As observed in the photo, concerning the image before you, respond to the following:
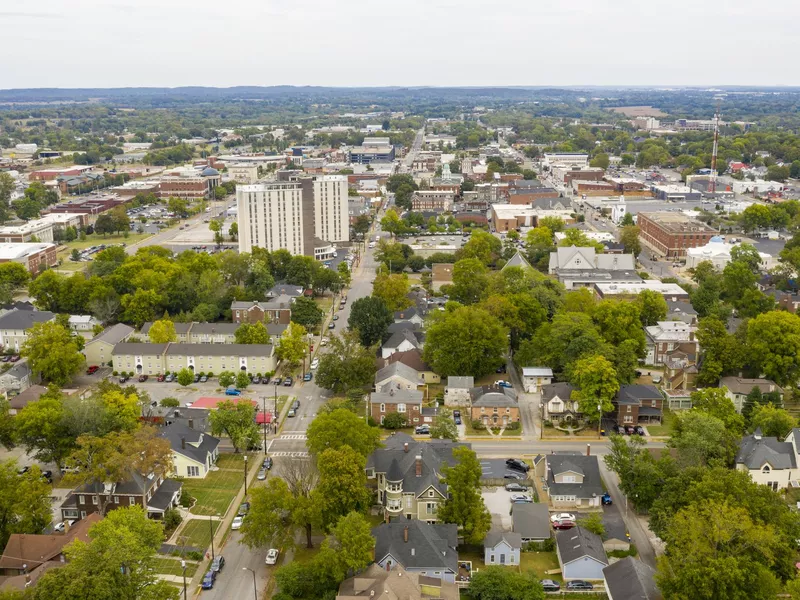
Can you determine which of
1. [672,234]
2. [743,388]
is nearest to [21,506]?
[743,388]

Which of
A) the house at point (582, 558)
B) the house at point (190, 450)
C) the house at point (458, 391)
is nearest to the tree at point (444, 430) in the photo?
the house at point (458, 391)

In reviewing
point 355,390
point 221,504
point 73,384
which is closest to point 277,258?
point 73,384

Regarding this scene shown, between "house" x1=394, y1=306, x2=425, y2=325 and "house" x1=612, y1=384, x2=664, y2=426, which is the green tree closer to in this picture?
"house" x1=394, y1=306, x2=425, y2=325

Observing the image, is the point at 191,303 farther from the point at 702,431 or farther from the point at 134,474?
the point at 702,431

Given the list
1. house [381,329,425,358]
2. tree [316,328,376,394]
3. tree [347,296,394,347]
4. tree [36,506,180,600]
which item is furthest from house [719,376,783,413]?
tree [36,506,180,600]

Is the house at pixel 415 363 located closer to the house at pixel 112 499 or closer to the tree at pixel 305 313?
the tree at pixel 305 313

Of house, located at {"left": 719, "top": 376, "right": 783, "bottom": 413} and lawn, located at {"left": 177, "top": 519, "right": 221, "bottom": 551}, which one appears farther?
house, located at {"left": 719, "top": 376, "right": 783, "bottom": 413}
